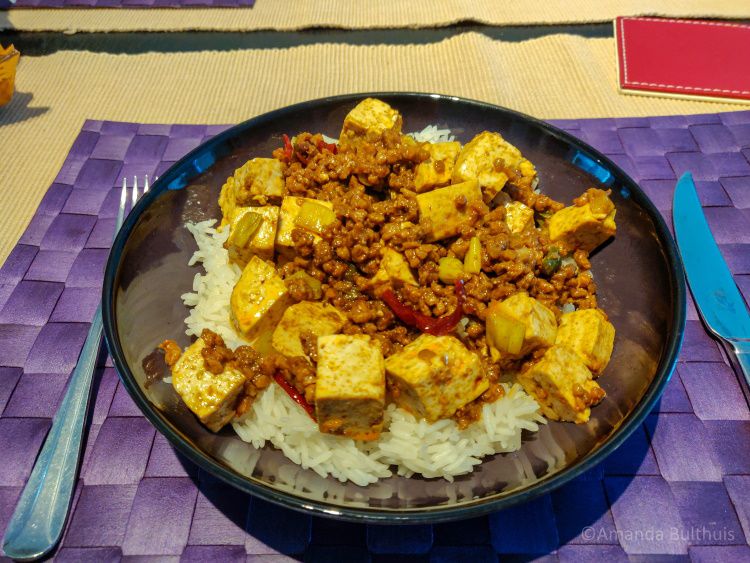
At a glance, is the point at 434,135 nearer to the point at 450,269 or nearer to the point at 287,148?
the point at 287,148

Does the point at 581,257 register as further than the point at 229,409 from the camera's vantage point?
Yes

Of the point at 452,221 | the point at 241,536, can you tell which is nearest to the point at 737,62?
the point at 452,221

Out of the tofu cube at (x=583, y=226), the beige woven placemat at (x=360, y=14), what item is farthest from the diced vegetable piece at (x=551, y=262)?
the beige woven placemat at (x=360, y=14)

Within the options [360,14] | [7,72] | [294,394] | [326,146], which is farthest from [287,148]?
[360,14]

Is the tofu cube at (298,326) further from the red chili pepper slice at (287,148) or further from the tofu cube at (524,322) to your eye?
the red chili pepper slice at (287,148)

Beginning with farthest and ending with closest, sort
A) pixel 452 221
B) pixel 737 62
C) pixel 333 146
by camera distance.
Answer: pixel 737 62 < pixel 333 146 < pixel 452 221

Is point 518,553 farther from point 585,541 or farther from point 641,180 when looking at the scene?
point 641,180

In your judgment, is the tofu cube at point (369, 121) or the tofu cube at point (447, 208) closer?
the tofu cube at point (447, 208)

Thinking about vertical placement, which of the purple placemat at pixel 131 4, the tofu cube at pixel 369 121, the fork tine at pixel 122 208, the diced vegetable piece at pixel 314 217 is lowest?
the fork tine at pixel 122 208
